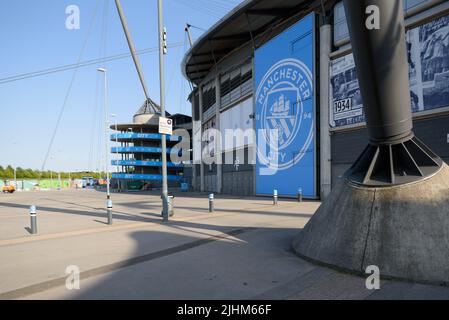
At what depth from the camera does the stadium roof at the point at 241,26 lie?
1057 inches

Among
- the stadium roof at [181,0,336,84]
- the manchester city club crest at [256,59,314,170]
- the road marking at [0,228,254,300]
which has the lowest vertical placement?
the road marking at [0,228,254,300]

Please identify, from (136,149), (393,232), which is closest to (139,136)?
(136,149)

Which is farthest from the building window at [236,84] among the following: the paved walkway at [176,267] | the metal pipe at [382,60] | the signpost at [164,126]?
the metal pipe at [382,60]

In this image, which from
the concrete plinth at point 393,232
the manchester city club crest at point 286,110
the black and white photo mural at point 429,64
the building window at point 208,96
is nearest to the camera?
the concrete plinth at point 393,232

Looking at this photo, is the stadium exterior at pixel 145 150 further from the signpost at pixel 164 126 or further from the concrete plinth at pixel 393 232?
the concrete plinth at pixel 393 232

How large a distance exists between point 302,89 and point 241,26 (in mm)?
10502

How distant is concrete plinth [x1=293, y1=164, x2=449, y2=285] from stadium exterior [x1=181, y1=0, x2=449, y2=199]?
12998 mm

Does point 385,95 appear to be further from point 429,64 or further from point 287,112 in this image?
point 287,112

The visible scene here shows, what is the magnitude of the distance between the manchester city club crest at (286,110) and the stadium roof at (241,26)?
14.5 ft

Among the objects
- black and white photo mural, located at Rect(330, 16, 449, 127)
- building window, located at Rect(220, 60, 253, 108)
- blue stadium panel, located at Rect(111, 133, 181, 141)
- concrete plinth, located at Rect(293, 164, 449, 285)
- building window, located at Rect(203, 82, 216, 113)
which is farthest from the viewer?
blue stadium panel, located at Rect(111, 133, 181, 141)

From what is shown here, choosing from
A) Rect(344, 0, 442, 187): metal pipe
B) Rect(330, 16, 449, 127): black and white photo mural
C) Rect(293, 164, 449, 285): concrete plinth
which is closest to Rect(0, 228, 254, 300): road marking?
Rect(293, 164, 449, 285): concrete plinth

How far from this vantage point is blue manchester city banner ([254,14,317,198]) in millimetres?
24188

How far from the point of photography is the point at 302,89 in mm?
24734

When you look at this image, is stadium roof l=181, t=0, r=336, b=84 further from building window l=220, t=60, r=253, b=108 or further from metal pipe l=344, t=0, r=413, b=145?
metal pipe l=344, t=0, r=413, b=145
